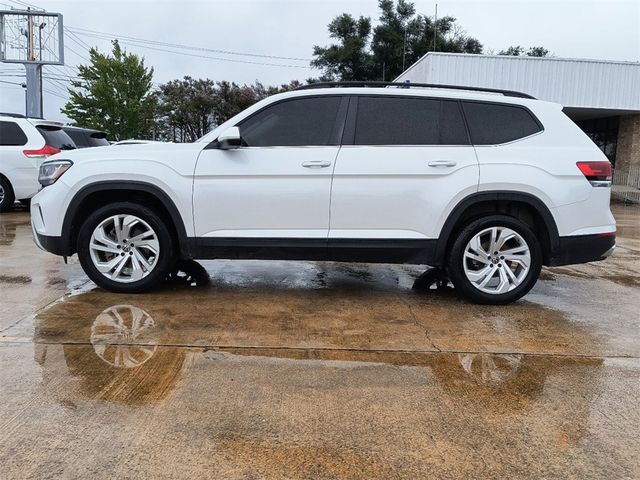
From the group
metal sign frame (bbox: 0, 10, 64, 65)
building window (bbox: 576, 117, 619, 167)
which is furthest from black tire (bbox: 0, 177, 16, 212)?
building window (bbox: 576, 117, 619, 167)

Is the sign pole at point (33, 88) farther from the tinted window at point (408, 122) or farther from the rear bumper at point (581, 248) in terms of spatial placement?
the rear bumper at point (581, 248)

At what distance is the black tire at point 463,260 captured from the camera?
16.0ft

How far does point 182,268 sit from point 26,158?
20.7 feet

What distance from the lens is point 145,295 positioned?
5113 mm

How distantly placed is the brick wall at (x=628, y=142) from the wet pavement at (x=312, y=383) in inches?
795

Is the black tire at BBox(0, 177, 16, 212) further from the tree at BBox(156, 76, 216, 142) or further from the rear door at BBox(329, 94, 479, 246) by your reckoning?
the tree at BBox(156, 76, 216, 142)

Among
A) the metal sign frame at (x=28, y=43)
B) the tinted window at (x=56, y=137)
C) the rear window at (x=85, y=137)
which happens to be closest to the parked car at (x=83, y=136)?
the rear window at (x=85, y=137)

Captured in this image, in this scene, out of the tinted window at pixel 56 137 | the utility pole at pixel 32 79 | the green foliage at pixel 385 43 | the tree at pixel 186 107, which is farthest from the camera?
the green foliage at pixel 385 43

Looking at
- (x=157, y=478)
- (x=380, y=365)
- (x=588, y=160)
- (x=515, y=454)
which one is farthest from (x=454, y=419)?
(x=588, y=160)

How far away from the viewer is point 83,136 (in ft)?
39.0

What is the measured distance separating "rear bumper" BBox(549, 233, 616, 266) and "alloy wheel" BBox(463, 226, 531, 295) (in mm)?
282

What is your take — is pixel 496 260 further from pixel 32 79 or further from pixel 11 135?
pixel 32 79

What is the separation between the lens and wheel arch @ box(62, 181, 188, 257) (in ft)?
16.1

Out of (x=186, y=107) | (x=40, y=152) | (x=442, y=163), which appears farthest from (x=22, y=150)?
(x=186, y=107)
